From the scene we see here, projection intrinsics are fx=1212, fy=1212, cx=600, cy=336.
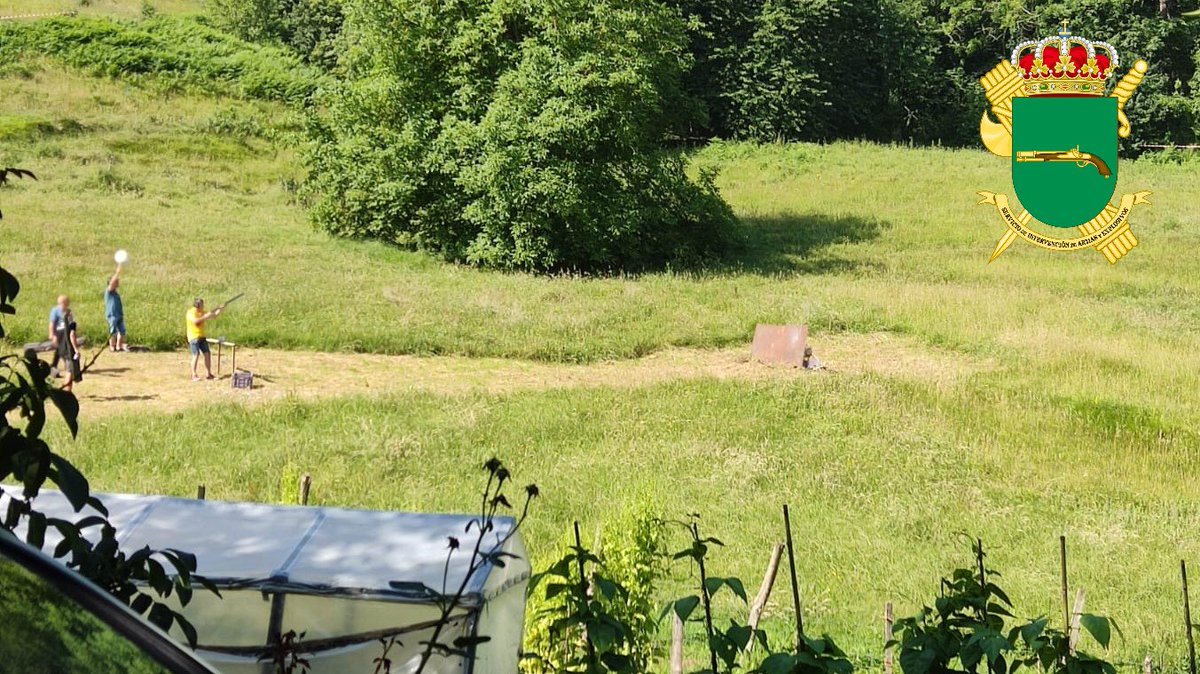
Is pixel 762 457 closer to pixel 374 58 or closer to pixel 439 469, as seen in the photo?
pixel 439 469

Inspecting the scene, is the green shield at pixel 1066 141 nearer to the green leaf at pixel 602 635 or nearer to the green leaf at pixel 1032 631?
the green leaf at pixel 1032 631

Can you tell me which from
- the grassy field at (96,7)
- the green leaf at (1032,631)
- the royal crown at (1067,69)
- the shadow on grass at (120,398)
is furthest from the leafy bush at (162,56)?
the green leaf at (1032,631)

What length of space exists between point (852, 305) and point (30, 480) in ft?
72.4

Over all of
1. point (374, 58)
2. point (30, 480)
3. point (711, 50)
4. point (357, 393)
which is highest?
point (711, 50)

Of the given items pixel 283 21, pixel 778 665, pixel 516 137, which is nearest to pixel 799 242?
pixel 516 137

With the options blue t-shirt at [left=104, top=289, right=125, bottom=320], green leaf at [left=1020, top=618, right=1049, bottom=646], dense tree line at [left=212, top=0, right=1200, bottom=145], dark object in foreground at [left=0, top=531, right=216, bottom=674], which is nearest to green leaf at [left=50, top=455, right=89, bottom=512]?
dark object in foreground at [left=0, top=531, right=216, bottom=674]

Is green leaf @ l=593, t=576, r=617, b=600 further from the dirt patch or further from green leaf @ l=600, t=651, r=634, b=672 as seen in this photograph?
the dirt patch

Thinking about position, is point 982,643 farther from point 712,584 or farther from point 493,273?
point 493,273

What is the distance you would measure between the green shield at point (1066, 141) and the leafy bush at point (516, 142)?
786 centimetres

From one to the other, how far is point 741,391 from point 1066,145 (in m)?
12.9

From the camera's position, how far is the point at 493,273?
88.7ft

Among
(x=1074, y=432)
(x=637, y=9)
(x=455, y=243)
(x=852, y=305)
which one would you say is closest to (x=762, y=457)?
(x=1074, y=432)

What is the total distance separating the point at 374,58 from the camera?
29.8 meters

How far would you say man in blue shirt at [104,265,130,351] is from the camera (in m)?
17.2
